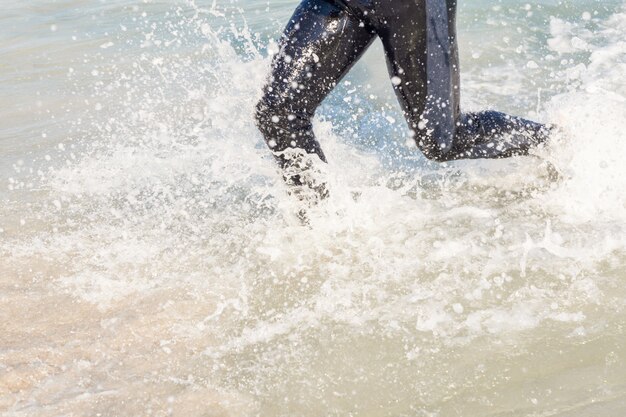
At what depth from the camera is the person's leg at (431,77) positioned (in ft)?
8.75

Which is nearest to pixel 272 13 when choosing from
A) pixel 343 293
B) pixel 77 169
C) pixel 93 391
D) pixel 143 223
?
pixel 77 169

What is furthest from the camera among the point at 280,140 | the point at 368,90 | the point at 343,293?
the point at 368,90

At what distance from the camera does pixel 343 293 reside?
2756mm

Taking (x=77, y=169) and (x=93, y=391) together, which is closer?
(x=93, y=391)

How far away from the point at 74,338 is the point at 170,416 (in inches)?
23.1

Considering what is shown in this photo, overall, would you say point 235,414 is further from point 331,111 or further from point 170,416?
point 331,111

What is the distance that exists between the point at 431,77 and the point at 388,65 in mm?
161

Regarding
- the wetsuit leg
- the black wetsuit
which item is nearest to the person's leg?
the black wetsuit

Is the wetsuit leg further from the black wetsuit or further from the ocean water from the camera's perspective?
the ocean water

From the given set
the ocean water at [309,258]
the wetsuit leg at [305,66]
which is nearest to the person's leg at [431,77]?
the wetsuit leg at [305,66]

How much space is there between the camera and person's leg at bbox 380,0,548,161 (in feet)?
8.75

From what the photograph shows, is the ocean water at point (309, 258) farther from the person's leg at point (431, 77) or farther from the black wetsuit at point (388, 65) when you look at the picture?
the person's leg at point (431, 77)

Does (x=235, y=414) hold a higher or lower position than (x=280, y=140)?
lower

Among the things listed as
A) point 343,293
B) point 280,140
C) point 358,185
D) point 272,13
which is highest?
point 280,140
